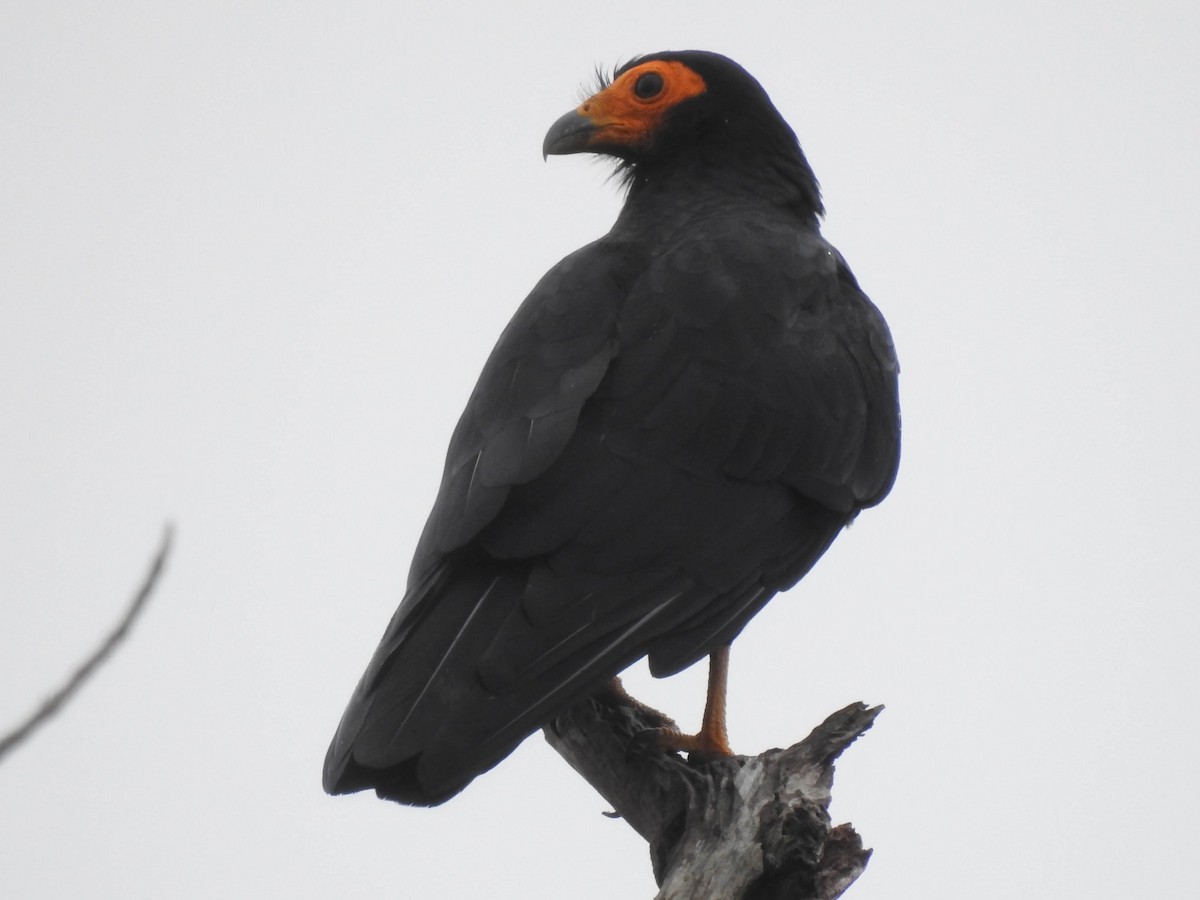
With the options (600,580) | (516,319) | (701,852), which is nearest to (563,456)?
(600,580)

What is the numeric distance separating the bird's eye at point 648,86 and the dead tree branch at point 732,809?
8.99ft

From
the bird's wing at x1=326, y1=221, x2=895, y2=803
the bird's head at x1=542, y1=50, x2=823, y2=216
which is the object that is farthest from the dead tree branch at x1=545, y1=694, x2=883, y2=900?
the bird's head at x1=542, y1=50, x2=823, y2=216

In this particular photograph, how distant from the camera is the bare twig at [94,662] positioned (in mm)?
1655

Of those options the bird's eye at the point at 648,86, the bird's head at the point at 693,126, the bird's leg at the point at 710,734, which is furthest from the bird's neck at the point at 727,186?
the bird's leg at the point at 710,734

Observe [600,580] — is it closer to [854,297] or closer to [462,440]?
[462,440]

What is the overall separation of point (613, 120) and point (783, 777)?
314 cm

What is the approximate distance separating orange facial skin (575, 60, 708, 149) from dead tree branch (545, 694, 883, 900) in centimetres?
256

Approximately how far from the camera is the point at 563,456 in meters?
4.46

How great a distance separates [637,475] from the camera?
4457mm

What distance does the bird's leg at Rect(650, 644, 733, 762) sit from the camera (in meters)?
4.79

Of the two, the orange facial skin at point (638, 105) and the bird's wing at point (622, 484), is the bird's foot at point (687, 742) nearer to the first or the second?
the bird's wing at point (622, 484)

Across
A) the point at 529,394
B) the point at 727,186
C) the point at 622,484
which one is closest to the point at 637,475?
the point at 622,484

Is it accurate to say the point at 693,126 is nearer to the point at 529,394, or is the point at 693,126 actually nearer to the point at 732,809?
the point at 529,394

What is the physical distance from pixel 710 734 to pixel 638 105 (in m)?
2.79
